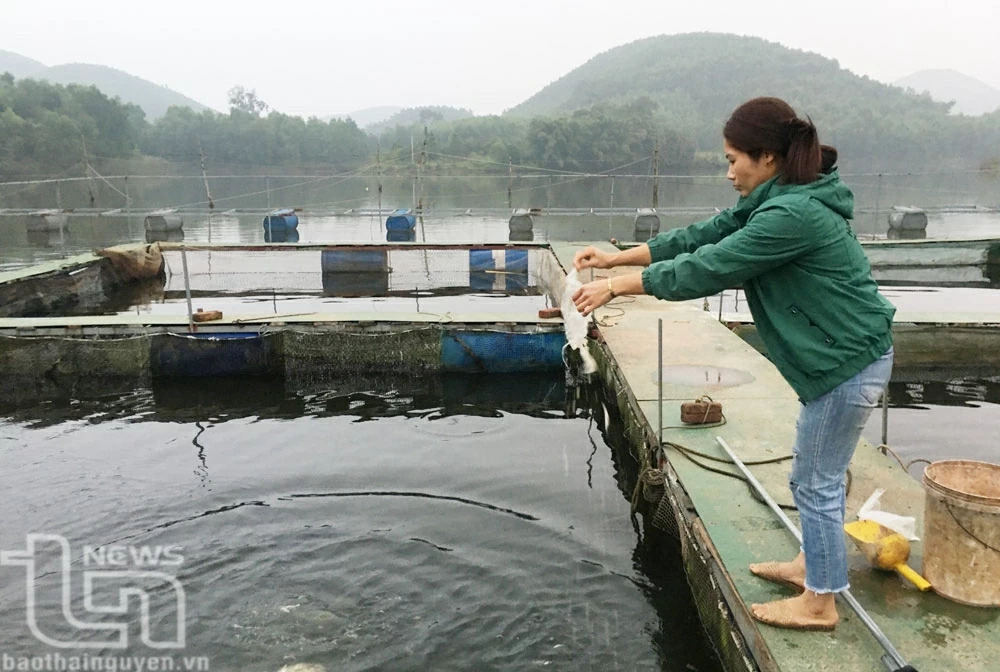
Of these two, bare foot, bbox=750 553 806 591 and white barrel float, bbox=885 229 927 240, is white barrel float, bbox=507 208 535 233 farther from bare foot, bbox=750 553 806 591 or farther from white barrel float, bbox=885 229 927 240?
bare foot, bbox=750 553 806 591

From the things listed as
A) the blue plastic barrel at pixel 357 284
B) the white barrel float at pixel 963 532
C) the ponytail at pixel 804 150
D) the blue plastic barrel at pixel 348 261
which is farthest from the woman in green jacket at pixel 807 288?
the blue plastic barrel at pixel 348 261

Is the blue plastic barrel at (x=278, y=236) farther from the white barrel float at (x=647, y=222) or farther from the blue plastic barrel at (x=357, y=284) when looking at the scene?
the white barrel float at (x=647, y=222)

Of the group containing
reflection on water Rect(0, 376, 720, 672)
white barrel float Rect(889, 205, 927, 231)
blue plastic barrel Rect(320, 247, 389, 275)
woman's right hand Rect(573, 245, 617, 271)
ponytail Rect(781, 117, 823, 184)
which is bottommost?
reflection on water Rect(0, 376, 720, 672)

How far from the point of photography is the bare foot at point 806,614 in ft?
10.00

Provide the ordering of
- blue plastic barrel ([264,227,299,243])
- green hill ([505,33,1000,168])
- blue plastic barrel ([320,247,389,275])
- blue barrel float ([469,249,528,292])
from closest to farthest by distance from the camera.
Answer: blue barrel float ([469,249,528,292]), blue plastic barrel ([320,247,389,275]), blue plastic barrel ([264,227,299,243]), green hill ([505,33,1000,168])

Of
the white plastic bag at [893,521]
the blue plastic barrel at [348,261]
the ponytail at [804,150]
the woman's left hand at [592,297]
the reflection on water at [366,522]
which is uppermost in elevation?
the ponytail at [804,150]

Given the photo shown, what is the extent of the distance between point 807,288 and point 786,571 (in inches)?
56.4

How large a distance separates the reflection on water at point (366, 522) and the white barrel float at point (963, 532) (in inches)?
55.1

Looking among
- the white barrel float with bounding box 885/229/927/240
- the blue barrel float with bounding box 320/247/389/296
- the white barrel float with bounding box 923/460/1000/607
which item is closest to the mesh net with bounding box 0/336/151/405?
the blue barrel float with bounding box 320/247/389/296

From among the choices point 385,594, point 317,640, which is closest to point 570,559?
point 385,594

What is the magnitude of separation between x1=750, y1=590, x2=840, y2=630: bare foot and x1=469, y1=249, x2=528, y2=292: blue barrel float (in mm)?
12475

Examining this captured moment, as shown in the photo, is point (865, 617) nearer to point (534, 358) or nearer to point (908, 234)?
point (534, 358)

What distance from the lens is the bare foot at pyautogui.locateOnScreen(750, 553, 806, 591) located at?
11.0 ft

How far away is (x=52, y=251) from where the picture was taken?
779 inches
